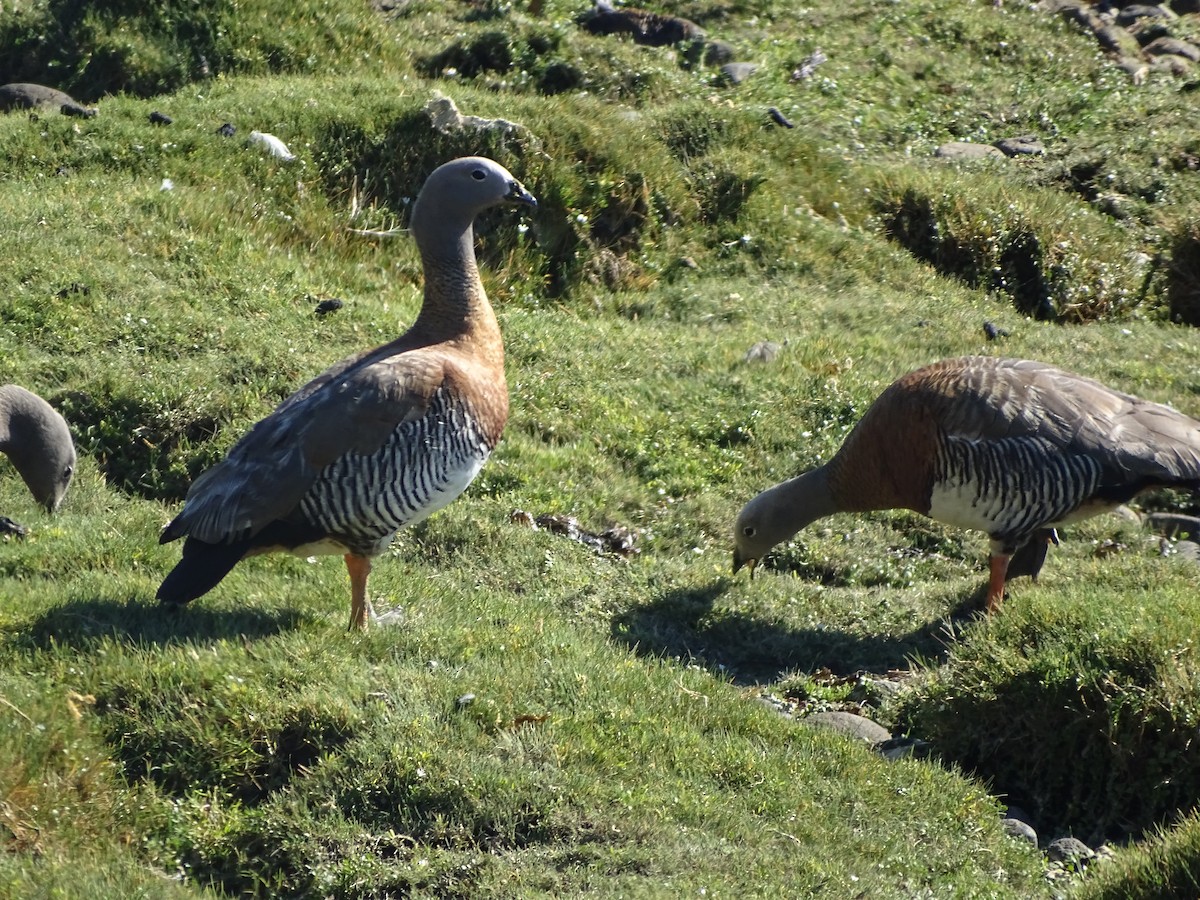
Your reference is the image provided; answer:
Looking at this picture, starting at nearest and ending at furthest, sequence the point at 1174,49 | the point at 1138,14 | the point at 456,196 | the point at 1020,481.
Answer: the point at 456,196, the point at 1020,481, the point at 1174,49, the point at 1138,14

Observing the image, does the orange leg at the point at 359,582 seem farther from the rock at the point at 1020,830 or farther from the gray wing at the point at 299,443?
the rock at the point at 1020,830

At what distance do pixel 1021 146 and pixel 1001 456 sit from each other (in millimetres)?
8769

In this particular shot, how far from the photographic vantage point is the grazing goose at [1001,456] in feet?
26.0

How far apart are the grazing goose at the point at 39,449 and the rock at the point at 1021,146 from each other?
430 inches

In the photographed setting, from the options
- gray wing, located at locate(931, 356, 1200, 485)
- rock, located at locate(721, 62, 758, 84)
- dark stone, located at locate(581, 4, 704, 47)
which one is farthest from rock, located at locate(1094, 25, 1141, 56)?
gray wing, located at locate(931, 356, 1200, 485)

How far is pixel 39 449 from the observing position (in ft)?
26.8

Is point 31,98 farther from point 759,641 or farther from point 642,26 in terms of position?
point 759,641

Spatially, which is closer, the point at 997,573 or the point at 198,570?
the point at 198,570

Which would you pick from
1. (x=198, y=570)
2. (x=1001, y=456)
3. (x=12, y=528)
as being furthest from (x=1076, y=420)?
(x=12, y=528)

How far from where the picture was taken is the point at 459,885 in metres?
5.24

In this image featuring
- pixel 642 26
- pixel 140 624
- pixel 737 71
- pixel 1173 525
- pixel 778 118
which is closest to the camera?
pixel 140 624

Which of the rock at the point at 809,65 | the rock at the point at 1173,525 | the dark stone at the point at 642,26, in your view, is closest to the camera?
the rock at the point at 1173,525

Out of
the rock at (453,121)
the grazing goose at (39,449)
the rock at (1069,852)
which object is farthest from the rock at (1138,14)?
the grazing goose at (39,449)

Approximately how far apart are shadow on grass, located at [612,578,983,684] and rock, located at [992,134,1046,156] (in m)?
8.61
